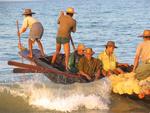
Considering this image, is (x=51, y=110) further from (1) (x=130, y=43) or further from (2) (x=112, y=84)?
(1) (x=130, y=43)

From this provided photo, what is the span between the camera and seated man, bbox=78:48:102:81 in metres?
12.4

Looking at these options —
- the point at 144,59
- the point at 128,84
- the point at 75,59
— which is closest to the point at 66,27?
the point at 75,59

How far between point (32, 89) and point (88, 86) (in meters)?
1.68

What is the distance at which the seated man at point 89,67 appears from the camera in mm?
12438

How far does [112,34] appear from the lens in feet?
110

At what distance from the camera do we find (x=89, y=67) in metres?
12.5

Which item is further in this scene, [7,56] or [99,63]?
[7,56]

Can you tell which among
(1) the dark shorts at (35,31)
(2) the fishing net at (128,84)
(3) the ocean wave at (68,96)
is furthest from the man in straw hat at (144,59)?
(1) the dark shorts at (35,31)

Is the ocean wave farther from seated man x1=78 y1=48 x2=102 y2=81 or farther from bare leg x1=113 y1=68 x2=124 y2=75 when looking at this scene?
bare leg x1=113 y1=68 x2=124 y2=75

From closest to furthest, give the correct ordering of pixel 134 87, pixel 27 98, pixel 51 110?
pixel 134 87
pixel 51 110
pixel 27 98

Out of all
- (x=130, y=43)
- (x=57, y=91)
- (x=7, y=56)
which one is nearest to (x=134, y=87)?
(x=57, y=91)

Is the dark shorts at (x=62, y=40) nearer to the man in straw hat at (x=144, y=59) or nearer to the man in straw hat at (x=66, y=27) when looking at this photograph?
the man in straw hat at (x=66, y=27)

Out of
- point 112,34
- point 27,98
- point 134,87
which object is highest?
point 134,87

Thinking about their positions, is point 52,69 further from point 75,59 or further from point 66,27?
point 66,27
